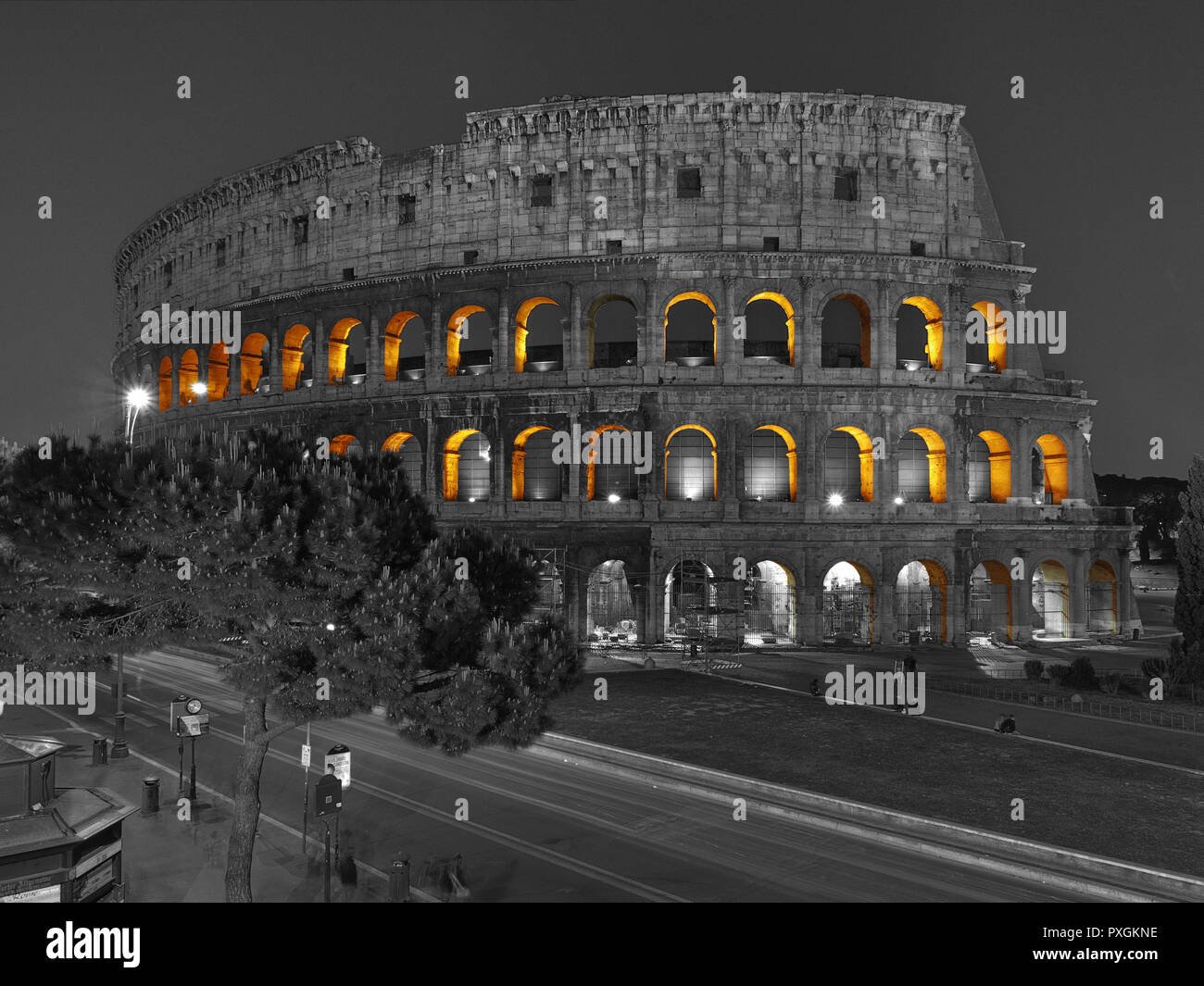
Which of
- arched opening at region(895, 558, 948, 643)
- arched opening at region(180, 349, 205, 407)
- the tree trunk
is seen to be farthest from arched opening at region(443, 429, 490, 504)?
the tree trunk

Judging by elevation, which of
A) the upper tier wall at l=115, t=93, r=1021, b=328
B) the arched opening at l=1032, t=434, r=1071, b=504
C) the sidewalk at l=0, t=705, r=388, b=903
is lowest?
the sidewalk at l=0, t=705, r=388, b=903

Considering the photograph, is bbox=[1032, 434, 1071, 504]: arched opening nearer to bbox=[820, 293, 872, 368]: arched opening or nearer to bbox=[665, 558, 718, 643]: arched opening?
bbox=[820, 293, 872, 368]: arched opening

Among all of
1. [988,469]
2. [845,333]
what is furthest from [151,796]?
[845,333]

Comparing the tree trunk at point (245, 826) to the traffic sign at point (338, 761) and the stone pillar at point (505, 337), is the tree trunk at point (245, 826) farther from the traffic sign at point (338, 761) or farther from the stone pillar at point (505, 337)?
the stone pillar at point (505, 337)

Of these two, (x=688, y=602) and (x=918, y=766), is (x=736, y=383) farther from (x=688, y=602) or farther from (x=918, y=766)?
(x=918, y=766)
